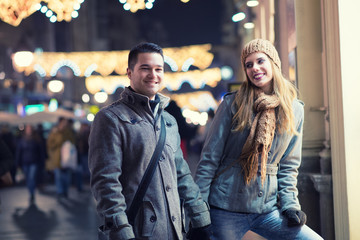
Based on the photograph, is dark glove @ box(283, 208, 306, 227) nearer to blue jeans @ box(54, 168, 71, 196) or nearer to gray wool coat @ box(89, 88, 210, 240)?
gray wool coat @ box(89, 88, 210, 240)

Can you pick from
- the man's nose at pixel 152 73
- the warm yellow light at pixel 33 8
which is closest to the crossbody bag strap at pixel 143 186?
the man's nose at pixel 152 73

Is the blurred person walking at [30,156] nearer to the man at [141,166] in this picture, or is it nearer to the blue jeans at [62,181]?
the blue jeans at [62,181]

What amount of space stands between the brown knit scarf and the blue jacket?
6 centimetres

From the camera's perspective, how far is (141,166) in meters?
2.99

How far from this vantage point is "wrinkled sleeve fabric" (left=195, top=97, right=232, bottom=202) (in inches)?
136

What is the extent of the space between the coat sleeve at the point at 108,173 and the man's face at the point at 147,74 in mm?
288

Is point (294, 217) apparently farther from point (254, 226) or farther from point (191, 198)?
point (191, 198)

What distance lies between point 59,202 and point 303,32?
8096mm

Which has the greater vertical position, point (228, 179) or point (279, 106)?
point (279, 106)

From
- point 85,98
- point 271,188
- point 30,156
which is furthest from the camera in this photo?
point 85,98

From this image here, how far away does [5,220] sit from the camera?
9.59 m

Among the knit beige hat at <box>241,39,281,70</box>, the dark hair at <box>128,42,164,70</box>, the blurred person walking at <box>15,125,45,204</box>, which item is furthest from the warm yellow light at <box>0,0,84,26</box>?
the blurred person walking at <box>15,125,45,204</box>

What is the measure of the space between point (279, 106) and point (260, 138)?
0.30 m

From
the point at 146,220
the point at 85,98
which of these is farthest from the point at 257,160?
the point at 85,98
